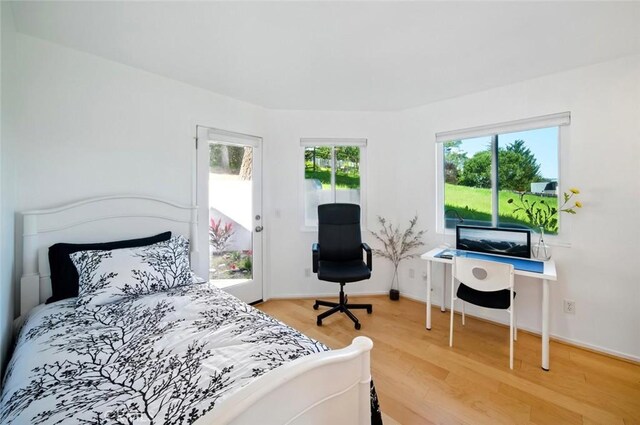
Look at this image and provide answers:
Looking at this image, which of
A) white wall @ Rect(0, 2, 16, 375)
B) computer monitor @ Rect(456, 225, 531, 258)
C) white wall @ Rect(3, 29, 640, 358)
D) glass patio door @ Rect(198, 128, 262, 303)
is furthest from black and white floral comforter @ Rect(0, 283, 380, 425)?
computer monitor @ Rect(456, 225, 531, 258)

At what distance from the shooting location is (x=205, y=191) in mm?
2668

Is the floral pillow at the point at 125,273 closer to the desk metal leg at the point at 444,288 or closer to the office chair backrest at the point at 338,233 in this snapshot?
the office chair backrest at the point at 338,233

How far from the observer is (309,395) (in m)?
0.83

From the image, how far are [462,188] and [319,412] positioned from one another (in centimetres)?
283

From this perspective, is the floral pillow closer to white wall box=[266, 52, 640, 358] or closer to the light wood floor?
the light wood floor

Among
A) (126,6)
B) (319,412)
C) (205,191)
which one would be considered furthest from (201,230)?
(319,412)

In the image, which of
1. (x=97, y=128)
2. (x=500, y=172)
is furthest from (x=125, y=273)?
(x=500, y=172)

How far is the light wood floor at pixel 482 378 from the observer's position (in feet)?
5.03

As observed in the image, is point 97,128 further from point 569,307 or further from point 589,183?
point 569,307

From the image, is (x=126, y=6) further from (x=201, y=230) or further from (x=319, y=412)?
(x=319, y=412)

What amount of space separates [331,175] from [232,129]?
132cm

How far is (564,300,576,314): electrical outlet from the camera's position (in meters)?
2.24

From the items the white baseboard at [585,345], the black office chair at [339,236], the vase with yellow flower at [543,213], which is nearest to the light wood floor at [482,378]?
the white baseboard at [585,345]

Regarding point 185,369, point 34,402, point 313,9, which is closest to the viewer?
point 34,402
